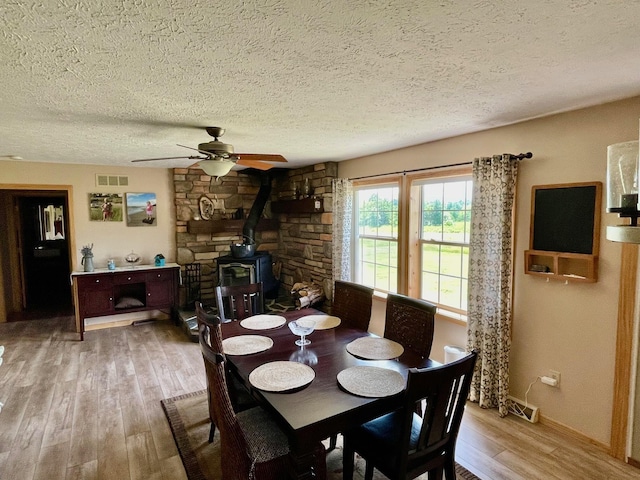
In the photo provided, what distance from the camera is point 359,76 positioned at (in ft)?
5.91

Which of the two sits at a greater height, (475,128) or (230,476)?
(475,128)

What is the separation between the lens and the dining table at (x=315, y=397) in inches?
60.9

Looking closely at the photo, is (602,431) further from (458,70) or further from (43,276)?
(43,276)

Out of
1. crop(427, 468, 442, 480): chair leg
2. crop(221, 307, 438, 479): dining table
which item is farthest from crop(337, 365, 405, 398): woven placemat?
crop(427, 468, 442, 480): chair leg

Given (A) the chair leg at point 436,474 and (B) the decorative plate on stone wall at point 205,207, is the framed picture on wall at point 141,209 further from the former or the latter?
(A) the chair leg at point 436,474

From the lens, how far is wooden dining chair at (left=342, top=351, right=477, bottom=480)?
1.52 metres

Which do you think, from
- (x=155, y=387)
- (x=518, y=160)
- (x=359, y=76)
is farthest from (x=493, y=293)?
(x=155, y=387)

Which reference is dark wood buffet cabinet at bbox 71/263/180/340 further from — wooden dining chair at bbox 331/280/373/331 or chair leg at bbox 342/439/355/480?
chair leg at bbox 342/439/355/480

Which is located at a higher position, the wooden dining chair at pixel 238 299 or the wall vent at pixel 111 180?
the wall vent at pixel 111 180

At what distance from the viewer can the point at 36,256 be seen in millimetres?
6957

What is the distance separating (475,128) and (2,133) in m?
3.95

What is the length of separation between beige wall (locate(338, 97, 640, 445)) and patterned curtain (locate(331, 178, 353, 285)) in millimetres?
1843

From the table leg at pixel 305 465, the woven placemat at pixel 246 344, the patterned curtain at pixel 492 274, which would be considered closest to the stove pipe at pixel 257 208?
the woven placemat at pixel 246 344

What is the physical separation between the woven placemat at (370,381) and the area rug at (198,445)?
775 millimetres
